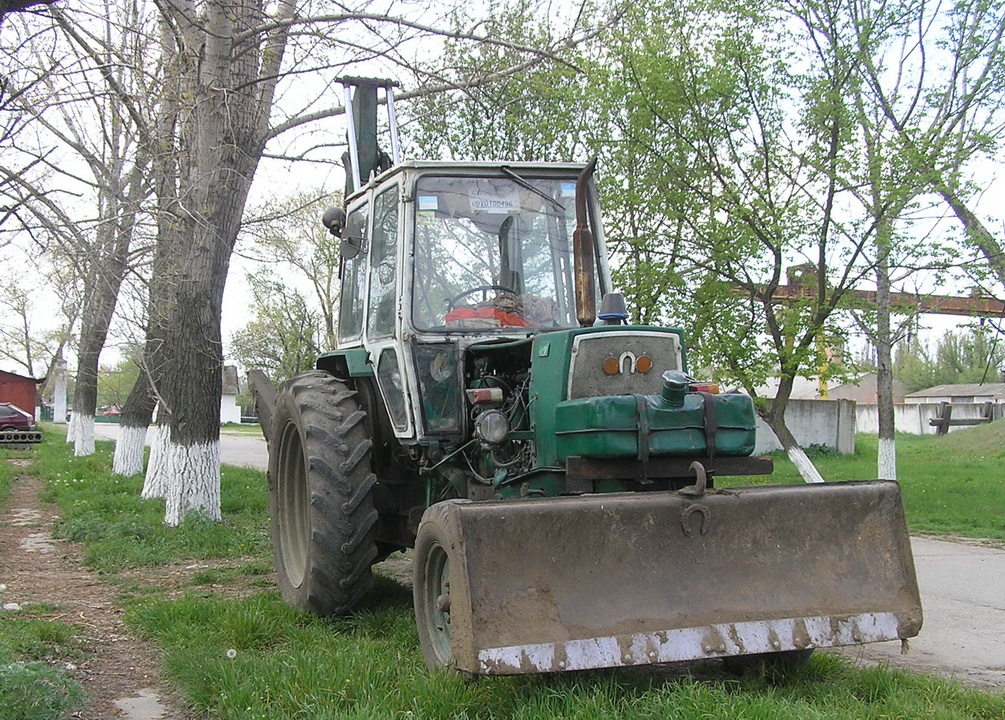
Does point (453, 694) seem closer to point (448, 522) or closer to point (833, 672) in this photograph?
point (448, 522)

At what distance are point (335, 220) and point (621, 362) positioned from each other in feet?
8.28

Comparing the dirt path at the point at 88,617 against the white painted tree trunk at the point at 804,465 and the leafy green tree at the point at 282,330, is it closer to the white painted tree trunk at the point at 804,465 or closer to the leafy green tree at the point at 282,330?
the white painted tree trunk at the point at 804,465

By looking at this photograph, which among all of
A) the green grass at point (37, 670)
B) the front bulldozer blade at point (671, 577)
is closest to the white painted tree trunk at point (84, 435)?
the green grass at point (37, 670)

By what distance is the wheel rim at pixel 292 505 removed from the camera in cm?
701

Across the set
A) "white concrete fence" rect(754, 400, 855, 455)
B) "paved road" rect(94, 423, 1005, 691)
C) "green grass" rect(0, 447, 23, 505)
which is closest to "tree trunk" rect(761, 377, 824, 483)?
"paved road" rect(94, 423, 1005, 691)

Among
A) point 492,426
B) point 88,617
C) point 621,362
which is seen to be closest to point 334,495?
point 492,426

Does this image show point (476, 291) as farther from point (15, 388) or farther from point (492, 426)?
point (15, 388)

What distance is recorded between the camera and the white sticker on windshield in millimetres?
6145

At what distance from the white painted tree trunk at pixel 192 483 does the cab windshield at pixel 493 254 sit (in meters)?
5.82

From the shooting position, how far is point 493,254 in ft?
20.1

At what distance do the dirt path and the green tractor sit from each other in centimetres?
111

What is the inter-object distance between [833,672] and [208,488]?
767 cm

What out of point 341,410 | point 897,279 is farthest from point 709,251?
point 341,410

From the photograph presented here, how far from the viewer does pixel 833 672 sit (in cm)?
500
